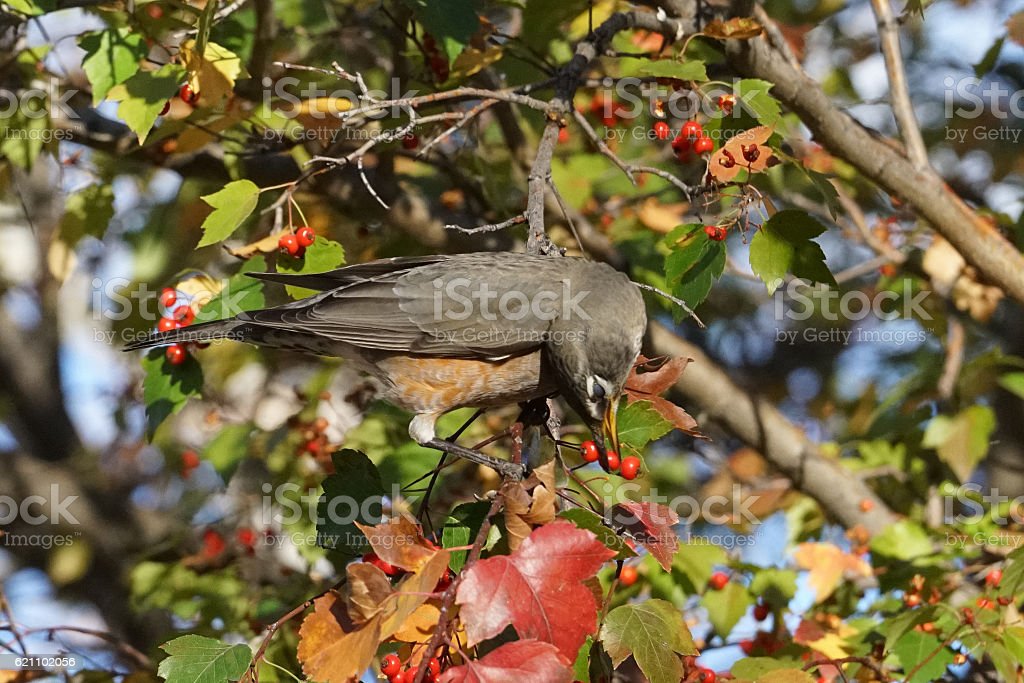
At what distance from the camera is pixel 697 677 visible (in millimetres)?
2674

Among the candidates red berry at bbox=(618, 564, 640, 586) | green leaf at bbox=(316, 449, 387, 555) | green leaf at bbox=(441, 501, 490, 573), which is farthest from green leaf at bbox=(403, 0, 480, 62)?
red berry at bbox=(618, 564, 640, 586)

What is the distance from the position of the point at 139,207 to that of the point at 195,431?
1.90m

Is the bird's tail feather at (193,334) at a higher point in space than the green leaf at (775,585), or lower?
higher

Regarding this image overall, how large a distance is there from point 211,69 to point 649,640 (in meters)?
2.22

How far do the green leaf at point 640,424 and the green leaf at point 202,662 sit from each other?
1159 mm

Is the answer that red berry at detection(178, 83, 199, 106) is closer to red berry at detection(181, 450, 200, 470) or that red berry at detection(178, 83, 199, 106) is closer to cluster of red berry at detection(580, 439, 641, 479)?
cluster of red berry at detection(580, 439, 641, 479)

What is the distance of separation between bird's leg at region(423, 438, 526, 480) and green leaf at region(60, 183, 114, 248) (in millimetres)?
1680

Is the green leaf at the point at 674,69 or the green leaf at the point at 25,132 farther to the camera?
the green leaf at the point at 25,132

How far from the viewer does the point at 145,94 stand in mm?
3309

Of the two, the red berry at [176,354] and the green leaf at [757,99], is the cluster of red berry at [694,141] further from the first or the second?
the red berry at [176,354]

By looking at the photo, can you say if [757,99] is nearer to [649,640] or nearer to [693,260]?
[693,260]

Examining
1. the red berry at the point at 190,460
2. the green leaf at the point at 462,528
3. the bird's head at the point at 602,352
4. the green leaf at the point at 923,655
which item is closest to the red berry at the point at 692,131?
the bird's head at the point at 602,352

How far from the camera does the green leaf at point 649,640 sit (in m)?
2.45

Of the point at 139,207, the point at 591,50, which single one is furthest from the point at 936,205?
the point at 139,207
